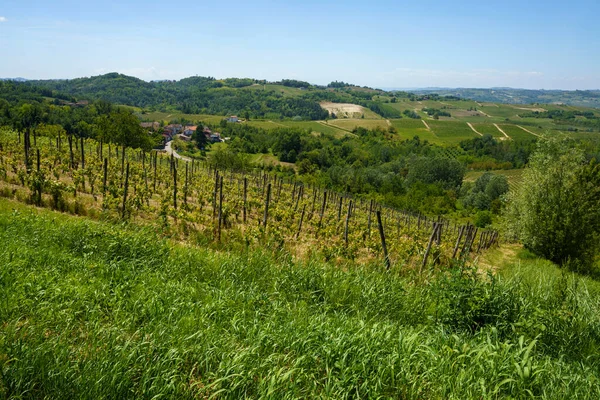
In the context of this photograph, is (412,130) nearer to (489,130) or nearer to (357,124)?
(357,124)

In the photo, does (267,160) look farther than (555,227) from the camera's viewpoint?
Yes

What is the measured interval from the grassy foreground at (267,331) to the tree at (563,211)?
10817 millimetres

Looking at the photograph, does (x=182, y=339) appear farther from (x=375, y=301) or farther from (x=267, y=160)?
(x=267, y=160)

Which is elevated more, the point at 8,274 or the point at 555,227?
the point at 8,274

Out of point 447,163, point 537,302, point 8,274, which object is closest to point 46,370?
point 8,274

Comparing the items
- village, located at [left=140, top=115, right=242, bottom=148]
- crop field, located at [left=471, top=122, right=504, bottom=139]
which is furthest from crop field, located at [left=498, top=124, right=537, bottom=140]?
village, located at [left=140, top=115, right=242, bottom=148]

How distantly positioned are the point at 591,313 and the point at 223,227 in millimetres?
12546

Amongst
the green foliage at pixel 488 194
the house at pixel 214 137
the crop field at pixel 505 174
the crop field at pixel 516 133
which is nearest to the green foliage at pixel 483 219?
the green foliage at pixel 488 194

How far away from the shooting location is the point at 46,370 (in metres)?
3.07

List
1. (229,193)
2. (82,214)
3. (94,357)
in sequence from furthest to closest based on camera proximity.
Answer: (229,193) → (82,214) → (94,357)

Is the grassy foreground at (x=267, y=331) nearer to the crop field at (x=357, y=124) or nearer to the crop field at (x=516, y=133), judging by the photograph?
the crop field at (x=516, y=133)

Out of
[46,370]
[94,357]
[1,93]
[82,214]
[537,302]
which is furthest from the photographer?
[1,93]

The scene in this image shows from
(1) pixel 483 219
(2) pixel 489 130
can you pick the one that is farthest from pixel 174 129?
(2) pixel 489 130

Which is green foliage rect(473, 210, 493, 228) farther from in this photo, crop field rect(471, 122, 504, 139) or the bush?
crop field rect(471, 122, 504, 139)
